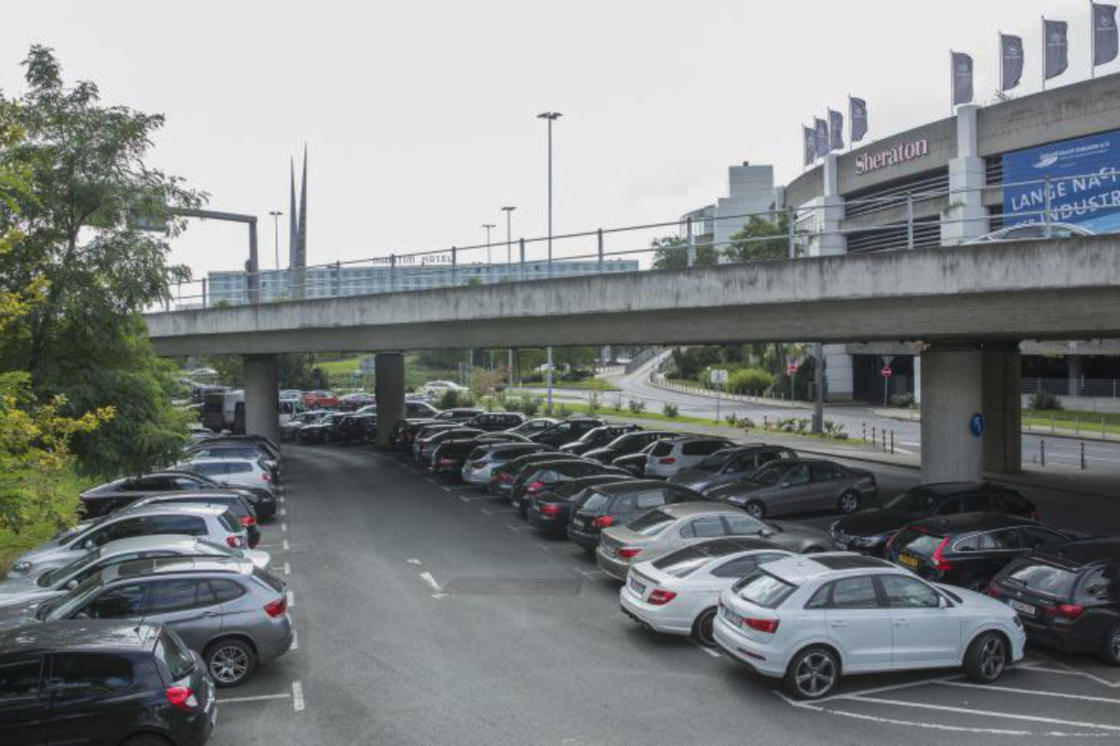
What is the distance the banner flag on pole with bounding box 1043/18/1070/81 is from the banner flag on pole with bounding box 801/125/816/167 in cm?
1886

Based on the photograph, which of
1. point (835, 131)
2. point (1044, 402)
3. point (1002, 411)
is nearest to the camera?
point (1002, 411)

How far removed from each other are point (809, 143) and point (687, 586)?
6081 centimetres

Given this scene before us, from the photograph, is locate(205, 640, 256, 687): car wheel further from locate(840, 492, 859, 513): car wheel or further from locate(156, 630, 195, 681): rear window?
locate(840, 492, 859, 513): car wheel

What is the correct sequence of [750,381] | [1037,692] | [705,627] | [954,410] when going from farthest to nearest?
[750,381] → [954,410] → [705,627] → [1037,692]

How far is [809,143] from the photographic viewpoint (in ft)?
219

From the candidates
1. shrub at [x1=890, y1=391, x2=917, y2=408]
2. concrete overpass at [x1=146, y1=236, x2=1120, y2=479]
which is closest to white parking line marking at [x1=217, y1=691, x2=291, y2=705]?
concrete overpass at [x1=146, y1=236, x2=1120, y2=479]

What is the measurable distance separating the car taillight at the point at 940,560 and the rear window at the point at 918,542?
0.25ft

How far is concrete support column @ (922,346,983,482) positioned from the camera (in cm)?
2030

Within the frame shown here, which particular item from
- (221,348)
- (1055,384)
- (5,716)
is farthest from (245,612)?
(1055,384)

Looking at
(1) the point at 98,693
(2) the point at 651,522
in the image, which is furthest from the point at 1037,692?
(1) the point at 98,693

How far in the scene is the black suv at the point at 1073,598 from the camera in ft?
36.3

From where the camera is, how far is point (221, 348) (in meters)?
34.6

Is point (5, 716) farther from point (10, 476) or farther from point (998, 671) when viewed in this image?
point (998, 671)

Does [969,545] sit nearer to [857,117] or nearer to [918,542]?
[918,542]
